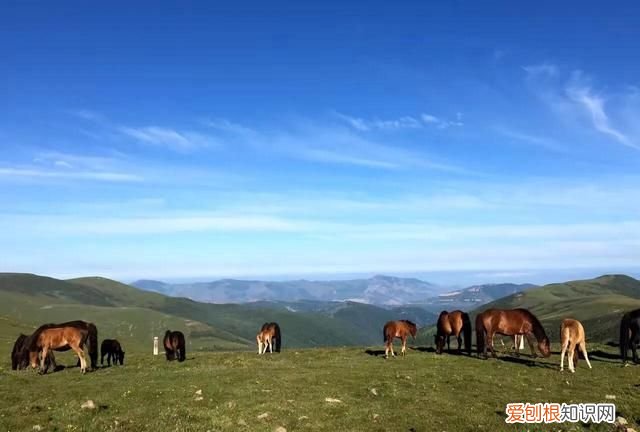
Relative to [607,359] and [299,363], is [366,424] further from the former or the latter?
[607,359]

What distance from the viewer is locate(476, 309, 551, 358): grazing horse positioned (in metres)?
30.7

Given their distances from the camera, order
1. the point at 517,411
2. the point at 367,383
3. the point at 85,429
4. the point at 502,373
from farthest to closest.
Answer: the point at 502,373 → the point at 367,383 → the point at 517,411 → the point at 85,429

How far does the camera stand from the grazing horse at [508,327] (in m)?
30.7

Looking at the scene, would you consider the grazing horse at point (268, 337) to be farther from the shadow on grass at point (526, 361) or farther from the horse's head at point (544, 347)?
the horse's head at point (544, 347)

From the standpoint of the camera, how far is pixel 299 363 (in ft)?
105

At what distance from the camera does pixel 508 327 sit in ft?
101

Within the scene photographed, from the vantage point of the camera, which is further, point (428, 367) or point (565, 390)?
point (428, 367)

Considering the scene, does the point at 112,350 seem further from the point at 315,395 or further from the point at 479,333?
the point at 479,333

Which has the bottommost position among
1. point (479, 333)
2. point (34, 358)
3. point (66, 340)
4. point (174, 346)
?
point (34, 358)

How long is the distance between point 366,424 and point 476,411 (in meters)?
4.50

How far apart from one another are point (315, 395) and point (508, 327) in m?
15.3

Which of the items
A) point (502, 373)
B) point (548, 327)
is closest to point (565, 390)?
point (502, 373)

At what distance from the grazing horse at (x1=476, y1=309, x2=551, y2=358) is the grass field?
1392mm

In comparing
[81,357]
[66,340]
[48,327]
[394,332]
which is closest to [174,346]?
[81,357]
